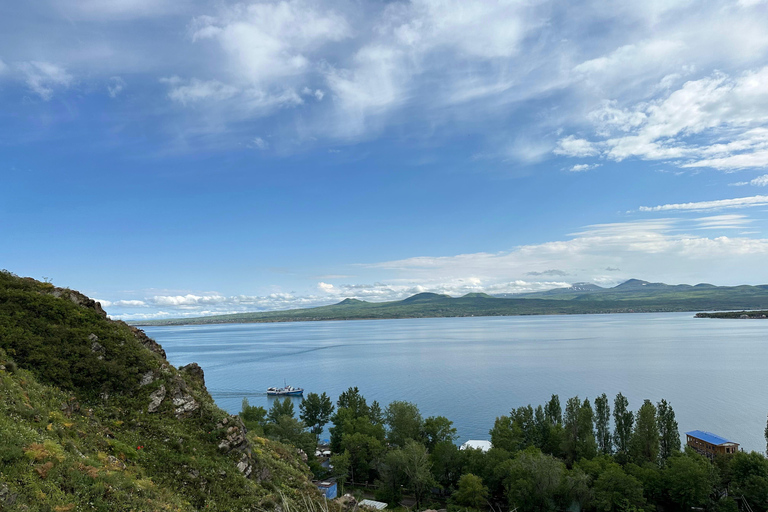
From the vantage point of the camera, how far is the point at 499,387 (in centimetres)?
10012

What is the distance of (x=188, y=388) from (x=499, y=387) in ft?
296

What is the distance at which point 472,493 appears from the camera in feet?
137

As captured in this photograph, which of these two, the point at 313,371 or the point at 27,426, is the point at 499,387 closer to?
the point at 313,371

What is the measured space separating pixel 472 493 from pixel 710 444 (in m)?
37.4

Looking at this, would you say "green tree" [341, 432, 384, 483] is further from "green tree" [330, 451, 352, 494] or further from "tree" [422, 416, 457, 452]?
"tree" [422, 416, 457, 452]

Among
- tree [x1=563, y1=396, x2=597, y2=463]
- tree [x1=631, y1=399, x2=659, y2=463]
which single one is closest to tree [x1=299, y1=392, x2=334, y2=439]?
tree [x1=563, y1=396, x2=597, y2=463]

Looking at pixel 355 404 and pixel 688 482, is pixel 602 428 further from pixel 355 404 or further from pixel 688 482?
pixel 355 404

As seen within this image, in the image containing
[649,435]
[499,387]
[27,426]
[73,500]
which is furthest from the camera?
[499,387]

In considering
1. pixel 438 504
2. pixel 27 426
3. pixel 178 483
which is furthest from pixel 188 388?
pixel 438 504

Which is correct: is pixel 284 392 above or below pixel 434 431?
below

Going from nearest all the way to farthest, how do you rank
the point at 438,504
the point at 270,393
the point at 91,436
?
the point at 91,436 < the point at 438,504 < the point at 270,393

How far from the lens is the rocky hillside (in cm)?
1330

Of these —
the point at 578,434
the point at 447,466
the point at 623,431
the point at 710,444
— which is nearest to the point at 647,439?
the point at 623,431

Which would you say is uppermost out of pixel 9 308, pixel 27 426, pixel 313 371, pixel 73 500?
pixel 9 308
